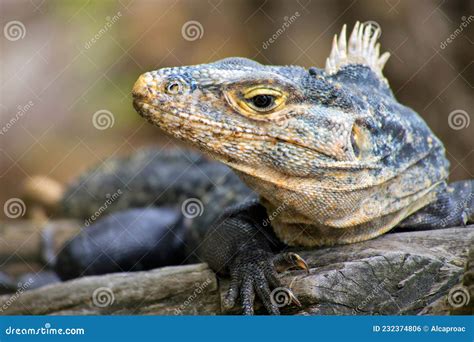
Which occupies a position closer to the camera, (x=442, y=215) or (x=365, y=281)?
(x=365, y=281)

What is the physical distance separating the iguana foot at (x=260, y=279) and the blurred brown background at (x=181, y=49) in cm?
263

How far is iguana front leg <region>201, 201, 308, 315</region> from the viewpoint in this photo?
3.38 meters

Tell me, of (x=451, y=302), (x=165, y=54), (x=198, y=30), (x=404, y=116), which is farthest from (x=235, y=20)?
(x=451, y=302)

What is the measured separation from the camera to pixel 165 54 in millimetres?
6469

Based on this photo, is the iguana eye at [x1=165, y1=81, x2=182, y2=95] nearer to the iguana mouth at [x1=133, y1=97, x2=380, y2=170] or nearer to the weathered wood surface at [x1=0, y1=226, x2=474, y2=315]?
the iguana mouth at [x1=133, y1=97, x2=380, y2=170]

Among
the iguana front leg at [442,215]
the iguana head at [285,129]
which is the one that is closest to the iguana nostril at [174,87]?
the iguana head at [285,129]

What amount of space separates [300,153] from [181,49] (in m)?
3.48

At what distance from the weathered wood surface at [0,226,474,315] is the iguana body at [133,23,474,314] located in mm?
113

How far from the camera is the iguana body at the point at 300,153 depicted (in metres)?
3.06

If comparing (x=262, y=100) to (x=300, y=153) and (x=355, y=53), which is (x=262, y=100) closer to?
(x=300, y=153)

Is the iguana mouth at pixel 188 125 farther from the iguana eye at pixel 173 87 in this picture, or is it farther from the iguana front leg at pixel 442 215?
the iguana front leg at pixel 442 215

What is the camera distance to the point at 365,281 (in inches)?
131

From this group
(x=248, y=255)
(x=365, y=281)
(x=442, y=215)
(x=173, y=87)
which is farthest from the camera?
(x=442, y=215)

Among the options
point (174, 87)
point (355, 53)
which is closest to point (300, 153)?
point (174, 87)
